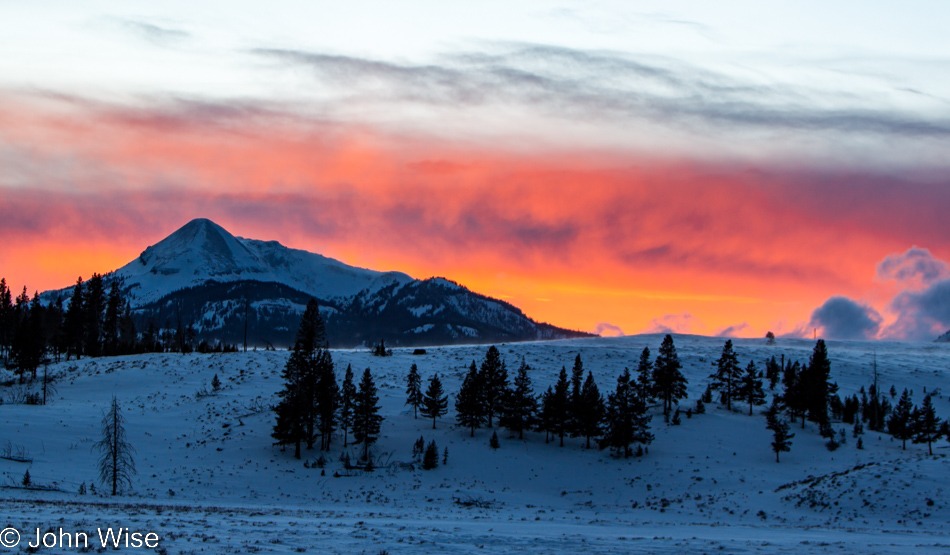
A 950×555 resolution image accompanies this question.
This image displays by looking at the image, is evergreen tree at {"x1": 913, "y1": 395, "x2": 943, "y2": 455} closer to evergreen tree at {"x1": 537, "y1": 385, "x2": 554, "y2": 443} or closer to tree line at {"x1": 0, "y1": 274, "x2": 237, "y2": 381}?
evergreen tree at {"x1": 537, "y1": 385, "x2": 554, "y2": 443}

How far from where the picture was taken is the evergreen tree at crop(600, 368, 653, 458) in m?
67.8

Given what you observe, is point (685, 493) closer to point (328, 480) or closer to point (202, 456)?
point (328, 480)

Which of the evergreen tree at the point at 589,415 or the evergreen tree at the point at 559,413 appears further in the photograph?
the evergreen tree at the point at 559,413

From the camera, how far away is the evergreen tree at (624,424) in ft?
222

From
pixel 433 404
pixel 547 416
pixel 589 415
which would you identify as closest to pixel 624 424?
pixel 589 415

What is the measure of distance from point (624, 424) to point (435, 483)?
2120cm

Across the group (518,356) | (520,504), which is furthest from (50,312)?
(520,504)

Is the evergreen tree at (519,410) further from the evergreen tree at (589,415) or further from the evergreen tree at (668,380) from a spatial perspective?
the evergreen tree at (668,380)

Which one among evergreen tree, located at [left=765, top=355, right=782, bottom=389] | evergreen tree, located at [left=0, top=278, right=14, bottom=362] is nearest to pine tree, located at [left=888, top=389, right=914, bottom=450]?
evergreen tree, located at [left=765, top=355, right=782, bottom=389]

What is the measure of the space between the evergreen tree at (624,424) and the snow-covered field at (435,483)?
7.06 ft

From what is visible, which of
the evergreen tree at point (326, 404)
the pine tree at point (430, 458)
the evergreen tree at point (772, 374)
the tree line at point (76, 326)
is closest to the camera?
the pine tree at point (430, 458)

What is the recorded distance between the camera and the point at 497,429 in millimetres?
75500

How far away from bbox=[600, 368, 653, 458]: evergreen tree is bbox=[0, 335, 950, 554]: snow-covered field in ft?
7.06

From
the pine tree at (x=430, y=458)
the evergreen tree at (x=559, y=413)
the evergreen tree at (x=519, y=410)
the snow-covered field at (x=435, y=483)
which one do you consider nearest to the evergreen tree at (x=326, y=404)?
the snow-covered field at (x=435, y=483)
